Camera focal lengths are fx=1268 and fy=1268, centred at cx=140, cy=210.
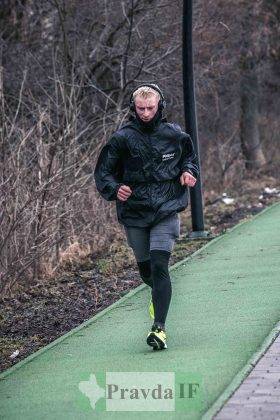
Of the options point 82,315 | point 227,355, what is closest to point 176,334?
point 227,355

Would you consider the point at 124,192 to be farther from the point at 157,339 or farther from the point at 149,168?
the point at 157,339

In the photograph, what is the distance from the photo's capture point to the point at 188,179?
28.4ft

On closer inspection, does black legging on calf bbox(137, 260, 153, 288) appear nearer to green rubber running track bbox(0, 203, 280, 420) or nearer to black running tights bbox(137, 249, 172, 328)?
black running tights bbox(137, 249, 172, 328)

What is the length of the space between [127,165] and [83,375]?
5.18 ft

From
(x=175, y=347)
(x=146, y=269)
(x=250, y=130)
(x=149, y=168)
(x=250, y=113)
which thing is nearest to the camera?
(x=149, y=168)

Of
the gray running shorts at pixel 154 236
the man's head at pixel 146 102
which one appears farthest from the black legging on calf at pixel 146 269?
the man's head at pixel 146 102

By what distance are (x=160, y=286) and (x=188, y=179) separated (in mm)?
761

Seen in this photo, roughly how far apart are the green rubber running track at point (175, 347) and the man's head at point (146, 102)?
1619 millimetres

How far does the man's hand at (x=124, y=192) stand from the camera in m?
8.62

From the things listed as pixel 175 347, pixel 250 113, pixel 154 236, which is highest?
pixel 154 236

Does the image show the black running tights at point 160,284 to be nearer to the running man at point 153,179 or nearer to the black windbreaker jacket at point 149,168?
the running man at point 153,179

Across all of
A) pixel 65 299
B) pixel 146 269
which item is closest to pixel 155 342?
pixel 146 269

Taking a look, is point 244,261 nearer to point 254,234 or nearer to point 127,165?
point 254,234

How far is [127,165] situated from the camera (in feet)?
28.9
